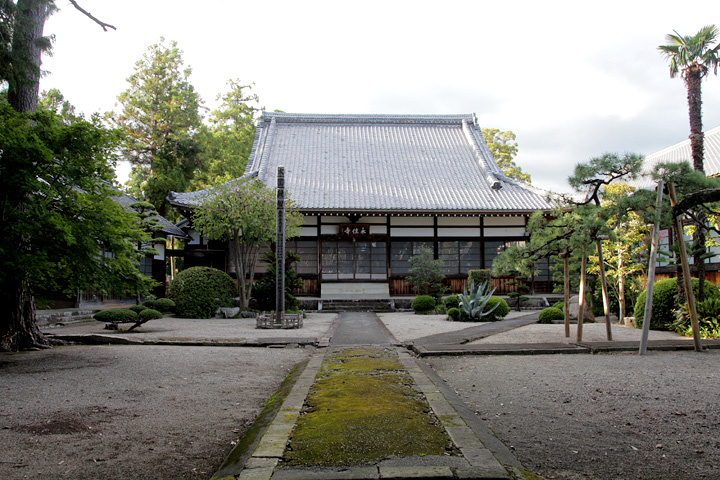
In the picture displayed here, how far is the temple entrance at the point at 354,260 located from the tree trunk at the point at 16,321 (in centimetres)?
1205

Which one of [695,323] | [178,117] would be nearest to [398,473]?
[695,323]

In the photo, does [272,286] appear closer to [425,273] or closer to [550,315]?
[425,273]

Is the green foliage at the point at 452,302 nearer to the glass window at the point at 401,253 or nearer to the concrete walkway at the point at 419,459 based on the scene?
the glass window at the point at 401,253

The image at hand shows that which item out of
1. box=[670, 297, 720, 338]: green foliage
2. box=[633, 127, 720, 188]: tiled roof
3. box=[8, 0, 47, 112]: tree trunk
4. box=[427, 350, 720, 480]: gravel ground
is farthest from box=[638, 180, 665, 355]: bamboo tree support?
box=[8, 0, 47, 112]: tree trunk

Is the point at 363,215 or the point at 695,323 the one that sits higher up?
the point at 363,215

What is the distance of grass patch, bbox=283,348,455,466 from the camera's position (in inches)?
106

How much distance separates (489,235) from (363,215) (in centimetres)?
523

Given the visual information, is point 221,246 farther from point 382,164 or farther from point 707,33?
point 707,33

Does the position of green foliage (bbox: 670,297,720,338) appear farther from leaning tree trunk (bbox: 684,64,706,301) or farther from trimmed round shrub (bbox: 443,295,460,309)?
trimmed round shrub (bbox: 443,295,460,309)

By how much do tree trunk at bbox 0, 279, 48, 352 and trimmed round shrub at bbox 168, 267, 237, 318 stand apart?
21.7 feet

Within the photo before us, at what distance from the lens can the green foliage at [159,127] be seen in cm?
2420

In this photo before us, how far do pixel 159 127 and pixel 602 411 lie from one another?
25650 millimetres

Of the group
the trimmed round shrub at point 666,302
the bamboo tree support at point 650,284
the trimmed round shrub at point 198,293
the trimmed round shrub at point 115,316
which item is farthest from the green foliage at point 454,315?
the trimmed round shrub at point 115,316

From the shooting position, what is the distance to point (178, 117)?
25.0 meters
